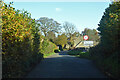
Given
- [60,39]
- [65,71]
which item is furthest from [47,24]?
[65,71]

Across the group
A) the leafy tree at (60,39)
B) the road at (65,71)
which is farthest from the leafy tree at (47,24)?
the road at (65,71)

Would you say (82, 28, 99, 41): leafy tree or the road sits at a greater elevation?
(82, 28, 99, 41): leafy tree

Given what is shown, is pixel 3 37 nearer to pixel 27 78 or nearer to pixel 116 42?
pixel 27 78

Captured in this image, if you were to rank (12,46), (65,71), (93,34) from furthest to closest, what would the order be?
(93,34)
(65,71)
(12,46)

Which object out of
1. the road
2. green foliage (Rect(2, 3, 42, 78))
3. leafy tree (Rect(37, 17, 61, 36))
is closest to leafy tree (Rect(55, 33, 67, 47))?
leafy tree (Rect(37, 17, 61, 36))

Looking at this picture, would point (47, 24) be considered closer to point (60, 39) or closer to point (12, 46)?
point (60, 39)

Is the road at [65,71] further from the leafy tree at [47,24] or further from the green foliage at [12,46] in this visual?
the leafy tree at [47,24]

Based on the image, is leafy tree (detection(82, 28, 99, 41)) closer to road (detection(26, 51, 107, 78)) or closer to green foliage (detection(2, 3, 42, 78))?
road (detection(26, 51, 107, 78))

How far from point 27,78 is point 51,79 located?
1.30 metres

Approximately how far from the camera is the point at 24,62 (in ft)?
35.2

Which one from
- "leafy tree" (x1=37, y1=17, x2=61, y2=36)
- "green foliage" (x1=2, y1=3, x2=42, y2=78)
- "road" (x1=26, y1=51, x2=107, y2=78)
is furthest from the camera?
"leafy tree" (x1=37, y1=17, x2=61, y2=36)

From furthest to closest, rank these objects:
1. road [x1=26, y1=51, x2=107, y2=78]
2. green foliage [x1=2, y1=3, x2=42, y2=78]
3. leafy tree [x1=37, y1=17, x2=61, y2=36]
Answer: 1. leafy tree [x1=37, y1=17, x2=61, y2=36]
2. road [x1=26, y1=51, x2=107, y2=78]
3. green foliage [x1=2, y1=3, x2=42, y2=78]

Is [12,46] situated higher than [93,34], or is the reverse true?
[93,34]

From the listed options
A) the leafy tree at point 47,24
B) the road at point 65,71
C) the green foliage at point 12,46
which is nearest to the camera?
the green foliage at point 12,46
